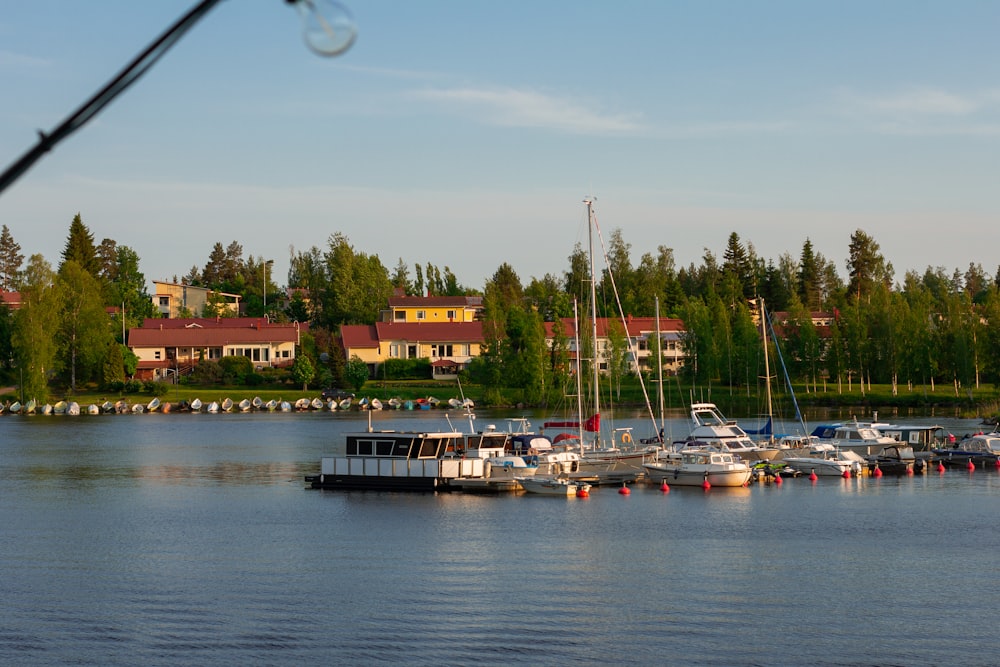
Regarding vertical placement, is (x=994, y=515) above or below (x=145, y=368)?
below

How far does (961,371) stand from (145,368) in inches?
3565

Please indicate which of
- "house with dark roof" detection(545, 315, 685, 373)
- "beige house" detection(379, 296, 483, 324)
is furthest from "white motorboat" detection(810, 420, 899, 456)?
→ "beige house" detection(379, 296, 483, 324)

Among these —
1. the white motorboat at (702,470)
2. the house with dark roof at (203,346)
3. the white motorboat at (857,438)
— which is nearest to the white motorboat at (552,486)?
the white motorboat at (702,470)

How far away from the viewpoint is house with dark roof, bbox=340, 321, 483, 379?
142 m

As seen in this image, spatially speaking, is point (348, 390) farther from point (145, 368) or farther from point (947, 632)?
point (947, 632)

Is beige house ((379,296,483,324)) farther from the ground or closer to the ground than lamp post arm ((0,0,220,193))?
farther from the ground

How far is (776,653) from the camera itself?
26.9 m

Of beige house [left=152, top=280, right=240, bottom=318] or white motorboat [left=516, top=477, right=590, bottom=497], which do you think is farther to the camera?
beige house [left=152, top=280, right=240, bottom=318]

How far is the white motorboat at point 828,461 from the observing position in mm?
61062

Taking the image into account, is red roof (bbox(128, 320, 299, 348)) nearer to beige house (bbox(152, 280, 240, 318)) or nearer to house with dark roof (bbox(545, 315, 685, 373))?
beige house (bbox(152, 280, 240, 318))

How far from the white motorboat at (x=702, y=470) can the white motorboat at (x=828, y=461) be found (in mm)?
4687

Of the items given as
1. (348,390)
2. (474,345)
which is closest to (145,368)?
(348,390)

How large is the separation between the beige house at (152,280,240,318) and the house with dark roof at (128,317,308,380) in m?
26.8

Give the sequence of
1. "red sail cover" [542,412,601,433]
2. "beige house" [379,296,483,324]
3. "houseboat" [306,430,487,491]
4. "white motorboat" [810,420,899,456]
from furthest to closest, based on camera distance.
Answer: "beige house" [379,296,483,324] → "white motorboat" [810,420,899,456] → "red sail cover" [542,412,601,433] → "houseboat" [306,430,487,491]
